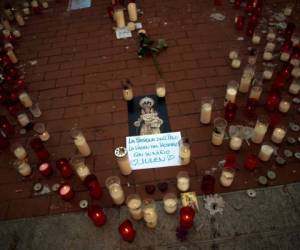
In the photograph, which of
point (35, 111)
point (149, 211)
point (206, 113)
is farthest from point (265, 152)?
point (35, 111)

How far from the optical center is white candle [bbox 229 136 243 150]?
2619 millimetres

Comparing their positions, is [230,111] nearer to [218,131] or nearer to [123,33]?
[218,131]

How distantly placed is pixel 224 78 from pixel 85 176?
1990 millimetres

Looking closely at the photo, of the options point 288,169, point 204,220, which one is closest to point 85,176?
point 204,220

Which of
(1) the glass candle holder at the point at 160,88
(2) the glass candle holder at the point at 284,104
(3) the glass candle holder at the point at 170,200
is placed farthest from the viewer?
(1) the glass candle holder at the point at 160,88

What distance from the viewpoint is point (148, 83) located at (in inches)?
135

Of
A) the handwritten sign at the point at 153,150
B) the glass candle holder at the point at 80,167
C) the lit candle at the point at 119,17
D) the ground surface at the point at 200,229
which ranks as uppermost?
the lit candle at the point at 119,17

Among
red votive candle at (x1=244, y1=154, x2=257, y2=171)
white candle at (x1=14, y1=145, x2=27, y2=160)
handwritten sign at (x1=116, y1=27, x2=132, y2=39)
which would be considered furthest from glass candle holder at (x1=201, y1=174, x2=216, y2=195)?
handwritten sign at (x1=116, y1=27, x2=132, y2=39)

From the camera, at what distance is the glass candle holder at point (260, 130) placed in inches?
102

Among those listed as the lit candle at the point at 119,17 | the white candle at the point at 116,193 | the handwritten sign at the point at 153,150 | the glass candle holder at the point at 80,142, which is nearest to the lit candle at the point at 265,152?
the handwritten sign at the point at 153,150

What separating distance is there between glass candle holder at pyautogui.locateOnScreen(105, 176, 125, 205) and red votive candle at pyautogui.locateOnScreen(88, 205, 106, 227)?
16 cm

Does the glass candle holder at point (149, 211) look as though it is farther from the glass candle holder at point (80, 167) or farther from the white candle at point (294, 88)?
the white candle at point (294, 88)

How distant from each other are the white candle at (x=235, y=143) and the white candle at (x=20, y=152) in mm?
2018

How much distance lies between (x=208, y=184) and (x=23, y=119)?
206cm
